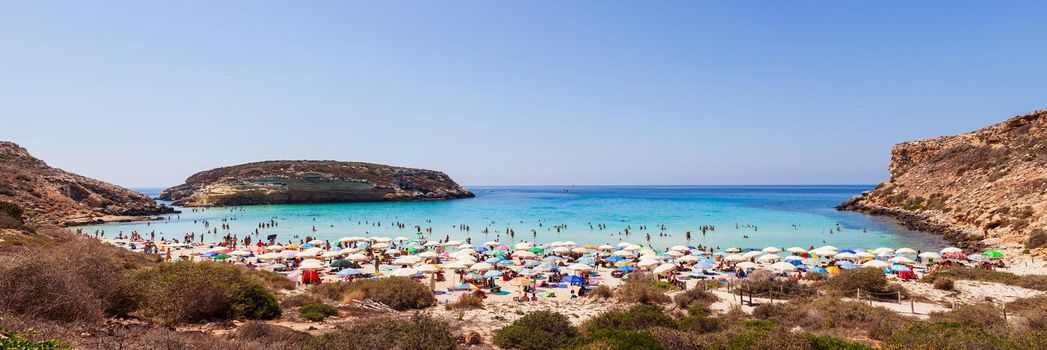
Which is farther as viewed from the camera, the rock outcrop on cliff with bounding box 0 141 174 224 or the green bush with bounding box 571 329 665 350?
the rock outcrop on cliff with bounding box 0 141 174 224

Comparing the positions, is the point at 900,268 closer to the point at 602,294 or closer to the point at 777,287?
the point at 777,287

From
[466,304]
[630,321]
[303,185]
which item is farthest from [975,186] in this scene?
[303,185]

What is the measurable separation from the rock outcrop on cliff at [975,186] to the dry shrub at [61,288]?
4143cm

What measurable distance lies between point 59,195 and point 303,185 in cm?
4392

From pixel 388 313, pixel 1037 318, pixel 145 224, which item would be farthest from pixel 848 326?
pixel 145 224

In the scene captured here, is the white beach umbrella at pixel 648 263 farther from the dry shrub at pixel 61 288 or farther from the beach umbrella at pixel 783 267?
the dry shrub at pixel 61 288

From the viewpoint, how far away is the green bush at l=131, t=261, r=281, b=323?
36.2 feet

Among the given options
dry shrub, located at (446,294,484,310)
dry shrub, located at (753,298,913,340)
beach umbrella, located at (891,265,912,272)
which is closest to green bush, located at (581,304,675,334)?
dry shrub, located at (753,298,913,340)

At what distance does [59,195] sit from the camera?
58.3 m

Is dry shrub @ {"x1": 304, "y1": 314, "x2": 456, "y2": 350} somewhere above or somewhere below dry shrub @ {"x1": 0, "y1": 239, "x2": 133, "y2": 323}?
below

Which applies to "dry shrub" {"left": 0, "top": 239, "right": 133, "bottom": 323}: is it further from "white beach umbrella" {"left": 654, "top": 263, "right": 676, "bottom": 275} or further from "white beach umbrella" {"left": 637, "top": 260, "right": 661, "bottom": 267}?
"white beach umbrella" {"left": 637, "top": 260, "right": 661, "bottom": 267}

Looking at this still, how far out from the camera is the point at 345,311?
14.2 metres

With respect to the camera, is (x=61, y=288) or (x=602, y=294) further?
(x=602, y=294)

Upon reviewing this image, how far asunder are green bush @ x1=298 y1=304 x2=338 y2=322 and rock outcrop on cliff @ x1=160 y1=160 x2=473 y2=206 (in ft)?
316
